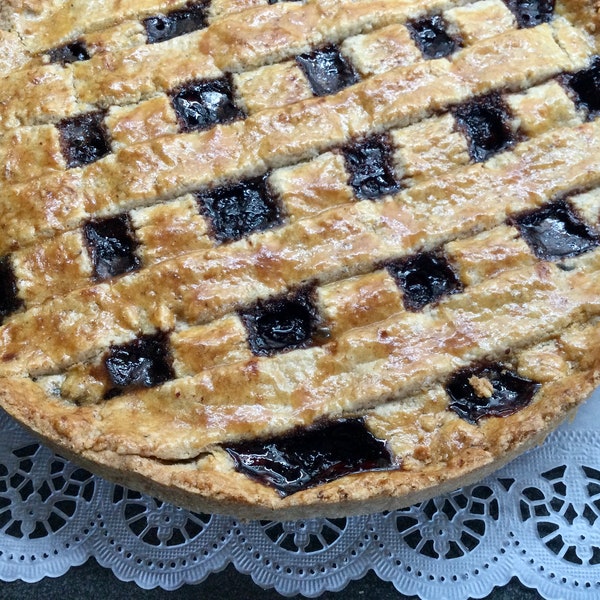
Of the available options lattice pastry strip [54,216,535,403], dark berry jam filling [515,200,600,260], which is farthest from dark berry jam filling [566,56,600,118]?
lattice pastry strip [54,216,535,403]

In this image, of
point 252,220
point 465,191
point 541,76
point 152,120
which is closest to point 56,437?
point 252,220

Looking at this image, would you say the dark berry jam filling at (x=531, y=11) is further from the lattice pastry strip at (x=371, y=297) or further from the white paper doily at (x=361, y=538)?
the white paper doily at (x=361, y=538)

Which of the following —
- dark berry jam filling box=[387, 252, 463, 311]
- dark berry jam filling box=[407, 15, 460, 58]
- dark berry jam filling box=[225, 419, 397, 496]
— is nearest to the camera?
dark berry jam filling box=[225, 419, 397, 496]

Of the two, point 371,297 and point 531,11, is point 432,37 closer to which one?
point 531,11

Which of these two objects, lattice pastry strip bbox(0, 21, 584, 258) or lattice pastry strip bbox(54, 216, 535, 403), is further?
lattice pastry strip bbox(0, 21, 584, 258)

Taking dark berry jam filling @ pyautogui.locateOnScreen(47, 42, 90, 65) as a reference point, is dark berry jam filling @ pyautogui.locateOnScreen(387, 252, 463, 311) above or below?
below

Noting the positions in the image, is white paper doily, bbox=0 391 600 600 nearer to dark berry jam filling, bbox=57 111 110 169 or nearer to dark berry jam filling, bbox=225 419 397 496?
dark berry jam filling, bbox=225 419 397 496

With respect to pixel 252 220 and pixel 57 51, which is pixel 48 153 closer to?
pixel 57 51
